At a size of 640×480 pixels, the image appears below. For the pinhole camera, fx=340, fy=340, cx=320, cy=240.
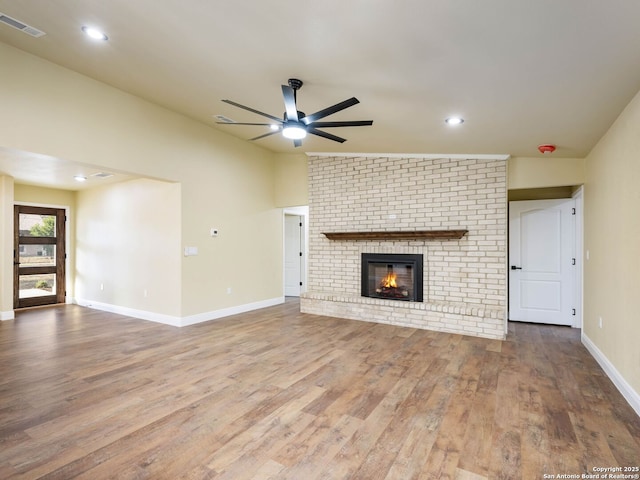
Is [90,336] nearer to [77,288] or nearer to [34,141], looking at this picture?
[34,141]

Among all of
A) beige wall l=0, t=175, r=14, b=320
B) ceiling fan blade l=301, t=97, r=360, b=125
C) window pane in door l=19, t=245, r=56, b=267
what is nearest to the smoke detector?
ceiling fan blade l=301, t=97, r=360, b=125

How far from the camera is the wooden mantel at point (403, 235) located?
512 centimetres

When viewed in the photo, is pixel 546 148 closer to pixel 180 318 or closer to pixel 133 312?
pixel 180 318

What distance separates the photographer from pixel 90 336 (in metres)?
4.85

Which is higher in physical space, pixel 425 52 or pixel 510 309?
pixel 425 52

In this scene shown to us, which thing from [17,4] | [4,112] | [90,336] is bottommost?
[90,336]

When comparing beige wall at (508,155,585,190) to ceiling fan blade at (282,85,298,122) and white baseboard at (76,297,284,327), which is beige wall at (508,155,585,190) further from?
white baseboard at (76,297,284,327)

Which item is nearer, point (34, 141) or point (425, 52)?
point (425, 52)

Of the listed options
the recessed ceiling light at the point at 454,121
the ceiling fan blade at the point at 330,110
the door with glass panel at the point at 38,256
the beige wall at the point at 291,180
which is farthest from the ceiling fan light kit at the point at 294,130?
the door with glass panel at the point at 38,256

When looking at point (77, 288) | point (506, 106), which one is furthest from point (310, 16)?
point (77, 288)

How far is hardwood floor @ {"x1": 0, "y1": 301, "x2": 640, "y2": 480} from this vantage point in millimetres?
2023

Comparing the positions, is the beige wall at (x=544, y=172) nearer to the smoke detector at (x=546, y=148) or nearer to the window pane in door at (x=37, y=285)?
the smoke detector at (x=546, y=148)

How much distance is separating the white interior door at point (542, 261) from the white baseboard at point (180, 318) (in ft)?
15.0

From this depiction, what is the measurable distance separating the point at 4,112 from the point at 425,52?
406 centimetres
